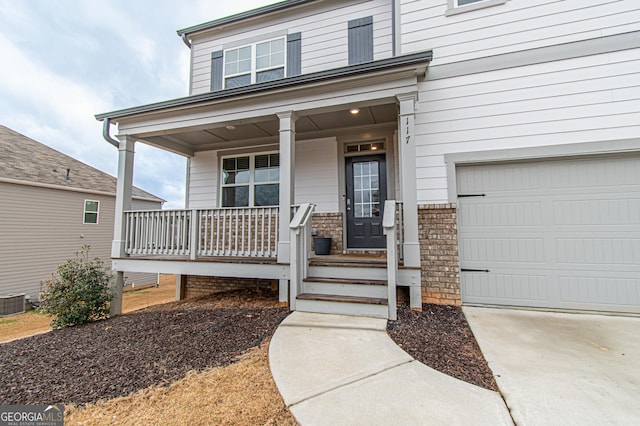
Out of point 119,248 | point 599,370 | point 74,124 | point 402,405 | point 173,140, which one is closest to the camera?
point 402,405

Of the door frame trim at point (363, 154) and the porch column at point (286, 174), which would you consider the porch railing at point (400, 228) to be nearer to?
the door frame trim at point (363, 154)

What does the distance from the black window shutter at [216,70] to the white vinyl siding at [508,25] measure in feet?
14.6

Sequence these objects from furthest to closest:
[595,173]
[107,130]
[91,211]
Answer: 1. [91,211]
2. [107,130]
3. [595,173]

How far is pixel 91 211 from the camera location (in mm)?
11492

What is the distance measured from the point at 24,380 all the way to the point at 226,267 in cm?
245

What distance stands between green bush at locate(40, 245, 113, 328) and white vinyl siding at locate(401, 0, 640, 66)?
21.8 ft

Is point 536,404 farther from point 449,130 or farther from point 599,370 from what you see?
point 449,130

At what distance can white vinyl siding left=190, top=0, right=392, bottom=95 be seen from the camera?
577cm

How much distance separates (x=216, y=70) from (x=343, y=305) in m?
6.55

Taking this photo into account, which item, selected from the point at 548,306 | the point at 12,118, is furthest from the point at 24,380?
the point at 12,118

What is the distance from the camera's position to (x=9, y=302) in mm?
8766

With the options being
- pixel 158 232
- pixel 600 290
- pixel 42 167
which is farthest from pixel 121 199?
pixel 42 167

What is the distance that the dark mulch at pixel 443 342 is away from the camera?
7.26 feet

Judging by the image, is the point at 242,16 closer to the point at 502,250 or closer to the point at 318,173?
the point at 318,173
